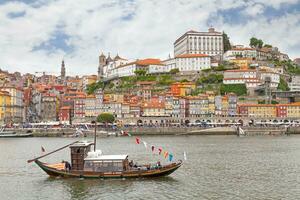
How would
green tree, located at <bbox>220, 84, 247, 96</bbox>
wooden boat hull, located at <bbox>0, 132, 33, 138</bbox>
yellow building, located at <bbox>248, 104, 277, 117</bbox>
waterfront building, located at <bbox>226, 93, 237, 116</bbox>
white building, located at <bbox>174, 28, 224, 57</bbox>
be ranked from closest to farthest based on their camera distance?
wooden boat hull, located at <bbox>0, 132, 33, 138</bbox>, yellow building, located at <bbox>248, 104, 277, 117</bbox>, waterfront building, located at <bbox>226, 93, 237, 116</bbox>, green tree, located at <bbox>220, 84, 247, 96</bbox>, white building, located at <bbox>174, 28, 224, 57</bbox>

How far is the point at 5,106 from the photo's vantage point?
9088cm

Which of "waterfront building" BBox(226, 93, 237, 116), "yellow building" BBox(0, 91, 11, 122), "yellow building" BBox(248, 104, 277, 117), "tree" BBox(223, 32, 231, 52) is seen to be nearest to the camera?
"yellow building" BBox(248, 104, 277, 117)

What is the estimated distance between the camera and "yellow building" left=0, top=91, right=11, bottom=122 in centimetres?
9031

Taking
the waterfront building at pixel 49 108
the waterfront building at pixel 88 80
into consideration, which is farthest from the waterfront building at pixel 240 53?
the waterfront building at pixel 49 108

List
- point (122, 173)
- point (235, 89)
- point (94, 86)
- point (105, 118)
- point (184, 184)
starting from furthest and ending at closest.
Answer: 1. point (94, 86)
2. point (235, 89)
3. point (105, 118)
4. point (122, 173)
5. point (184, 184)

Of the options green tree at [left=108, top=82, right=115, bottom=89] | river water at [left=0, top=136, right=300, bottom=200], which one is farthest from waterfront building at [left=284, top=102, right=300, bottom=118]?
river water at [left=0, top=136, right=300, bottom=200]

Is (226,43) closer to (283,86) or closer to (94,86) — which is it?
(283,86)

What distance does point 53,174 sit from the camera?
87.3 feet

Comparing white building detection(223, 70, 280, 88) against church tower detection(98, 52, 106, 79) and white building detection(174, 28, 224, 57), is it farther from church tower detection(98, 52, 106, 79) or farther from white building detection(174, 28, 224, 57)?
church tower detection(98, 52, 106, 79)

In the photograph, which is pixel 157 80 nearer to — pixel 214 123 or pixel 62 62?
pixel 214 123

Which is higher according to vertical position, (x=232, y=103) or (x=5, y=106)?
(x=232, y=103)

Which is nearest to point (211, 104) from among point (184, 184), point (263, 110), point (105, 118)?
point (263, 110)

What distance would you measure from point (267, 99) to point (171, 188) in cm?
7688

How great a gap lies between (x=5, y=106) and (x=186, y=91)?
34.0 metres
